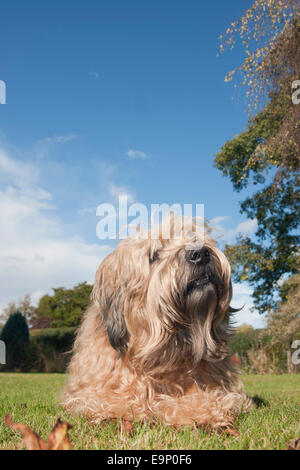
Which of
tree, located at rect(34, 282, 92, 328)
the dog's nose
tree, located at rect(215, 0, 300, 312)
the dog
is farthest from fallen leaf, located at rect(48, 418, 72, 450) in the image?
tree, located at rect(34, 282, 92, 328)

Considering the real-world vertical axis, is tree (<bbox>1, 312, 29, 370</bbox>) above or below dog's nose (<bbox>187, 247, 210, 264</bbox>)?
below

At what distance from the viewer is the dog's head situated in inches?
119

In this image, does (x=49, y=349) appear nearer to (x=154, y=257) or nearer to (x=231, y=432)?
(x=154, y=257)

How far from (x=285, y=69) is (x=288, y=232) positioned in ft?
28.0

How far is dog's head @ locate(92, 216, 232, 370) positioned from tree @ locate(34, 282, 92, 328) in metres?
24.7

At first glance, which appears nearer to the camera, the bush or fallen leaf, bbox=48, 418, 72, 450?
fallen leaf, bbox=48, 418, 72, 450

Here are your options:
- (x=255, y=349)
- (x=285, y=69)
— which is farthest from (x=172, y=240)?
(x=255, y=349)

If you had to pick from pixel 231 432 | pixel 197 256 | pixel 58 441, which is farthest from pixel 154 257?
pixel 58 441

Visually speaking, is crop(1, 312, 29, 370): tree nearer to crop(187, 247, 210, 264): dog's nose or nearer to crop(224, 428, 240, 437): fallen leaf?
crop(187, 247, 210, 264): dog's nose

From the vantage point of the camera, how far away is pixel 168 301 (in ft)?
9.91

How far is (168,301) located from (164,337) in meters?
0.26

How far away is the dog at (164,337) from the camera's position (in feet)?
9.89

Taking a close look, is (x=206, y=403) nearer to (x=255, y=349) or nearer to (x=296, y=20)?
(x=296, y=20)

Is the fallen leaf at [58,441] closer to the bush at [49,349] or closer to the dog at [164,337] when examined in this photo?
the dog at [164,337]
